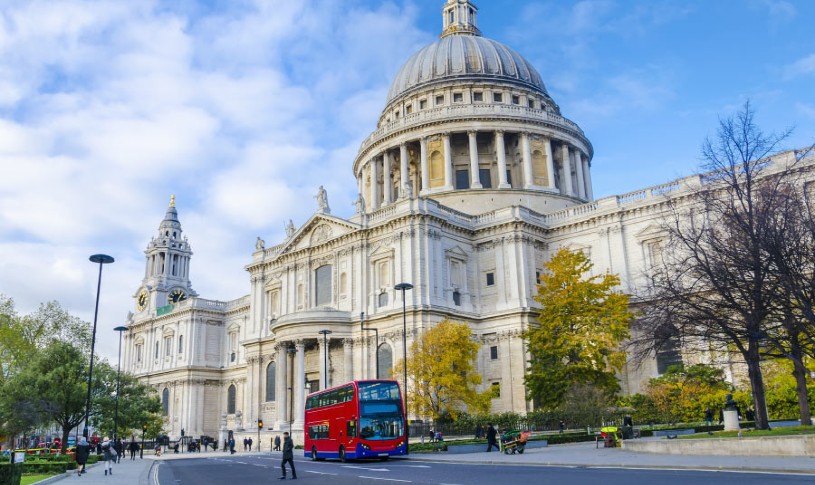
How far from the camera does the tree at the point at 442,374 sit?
151ft

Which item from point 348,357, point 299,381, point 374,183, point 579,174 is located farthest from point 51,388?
point 579,174

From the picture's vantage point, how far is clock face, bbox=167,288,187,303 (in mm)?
98631

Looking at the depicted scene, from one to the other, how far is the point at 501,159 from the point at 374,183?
1535cm

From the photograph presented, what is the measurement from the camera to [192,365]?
85.9m

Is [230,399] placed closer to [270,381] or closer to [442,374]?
[270,381]

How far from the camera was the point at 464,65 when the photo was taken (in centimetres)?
7944

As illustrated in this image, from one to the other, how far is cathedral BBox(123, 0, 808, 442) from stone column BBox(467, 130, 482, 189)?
0.15 m

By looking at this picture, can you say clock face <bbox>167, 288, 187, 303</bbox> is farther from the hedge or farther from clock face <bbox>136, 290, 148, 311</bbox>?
the hedge

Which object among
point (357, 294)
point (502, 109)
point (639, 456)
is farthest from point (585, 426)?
point (502, 109)

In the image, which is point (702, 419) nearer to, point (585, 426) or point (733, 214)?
point (585, 426)

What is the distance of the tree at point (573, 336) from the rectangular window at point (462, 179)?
26.1 m

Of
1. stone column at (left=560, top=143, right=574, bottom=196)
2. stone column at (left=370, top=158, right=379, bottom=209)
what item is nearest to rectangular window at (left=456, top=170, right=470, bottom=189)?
stone column at (left=370, top=158, right=379, bottom=209)

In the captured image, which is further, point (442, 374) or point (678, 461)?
point (442, 374)

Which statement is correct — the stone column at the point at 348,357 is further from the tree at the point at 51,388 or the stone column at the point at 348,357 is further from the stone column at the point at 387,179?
the stone column at the point at 387,179
